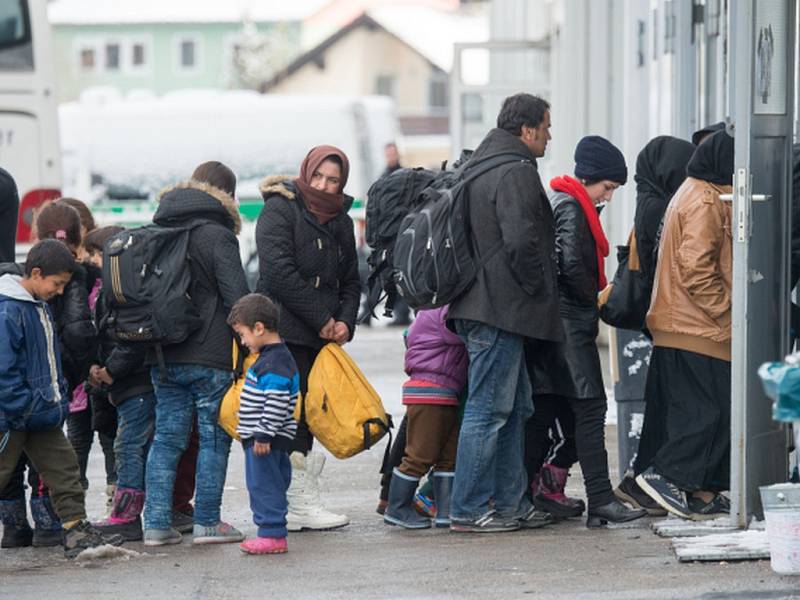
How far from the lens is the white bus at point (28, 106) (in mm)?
15461

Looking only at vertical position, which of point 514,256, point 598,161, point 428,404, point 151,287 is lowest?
point 428,404

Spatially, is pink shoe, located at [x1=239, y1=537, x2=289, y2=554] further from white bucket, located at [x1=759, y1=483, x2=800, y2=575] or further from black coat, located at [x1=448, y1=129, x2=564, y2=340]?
white bucket, located at [x1=759, y1=483, x2=800, y2=575]

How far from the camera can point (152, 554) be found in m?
8.54

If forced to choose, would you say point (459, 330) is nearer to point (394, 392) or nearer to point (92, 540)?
point (92, 540)

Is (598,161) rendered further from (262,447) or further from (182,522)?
(182,522)

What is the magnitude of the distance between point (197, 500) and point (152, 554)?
314 mm

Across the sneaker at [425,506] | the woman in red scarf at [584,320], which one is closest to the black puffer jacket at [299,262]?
the sneaker at [425,506]

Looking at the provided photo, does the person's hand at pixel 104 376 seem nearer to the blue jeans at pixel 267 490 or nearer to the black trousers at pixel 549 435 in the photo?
the blue jeans at pixel 267 490

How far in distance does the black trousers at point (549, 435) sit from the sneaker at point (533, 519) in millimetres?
221

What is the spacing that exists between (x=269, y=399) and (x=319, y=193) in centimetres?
113

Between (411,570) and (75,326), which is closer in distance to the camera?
(411,570)

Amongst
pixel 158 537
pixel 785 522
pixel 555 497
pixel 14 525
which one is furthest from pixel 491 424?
pixel 14 525

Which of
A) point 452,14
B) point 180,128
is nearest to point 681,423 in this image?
point 180,128

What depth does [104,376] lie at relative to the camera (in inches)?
347
